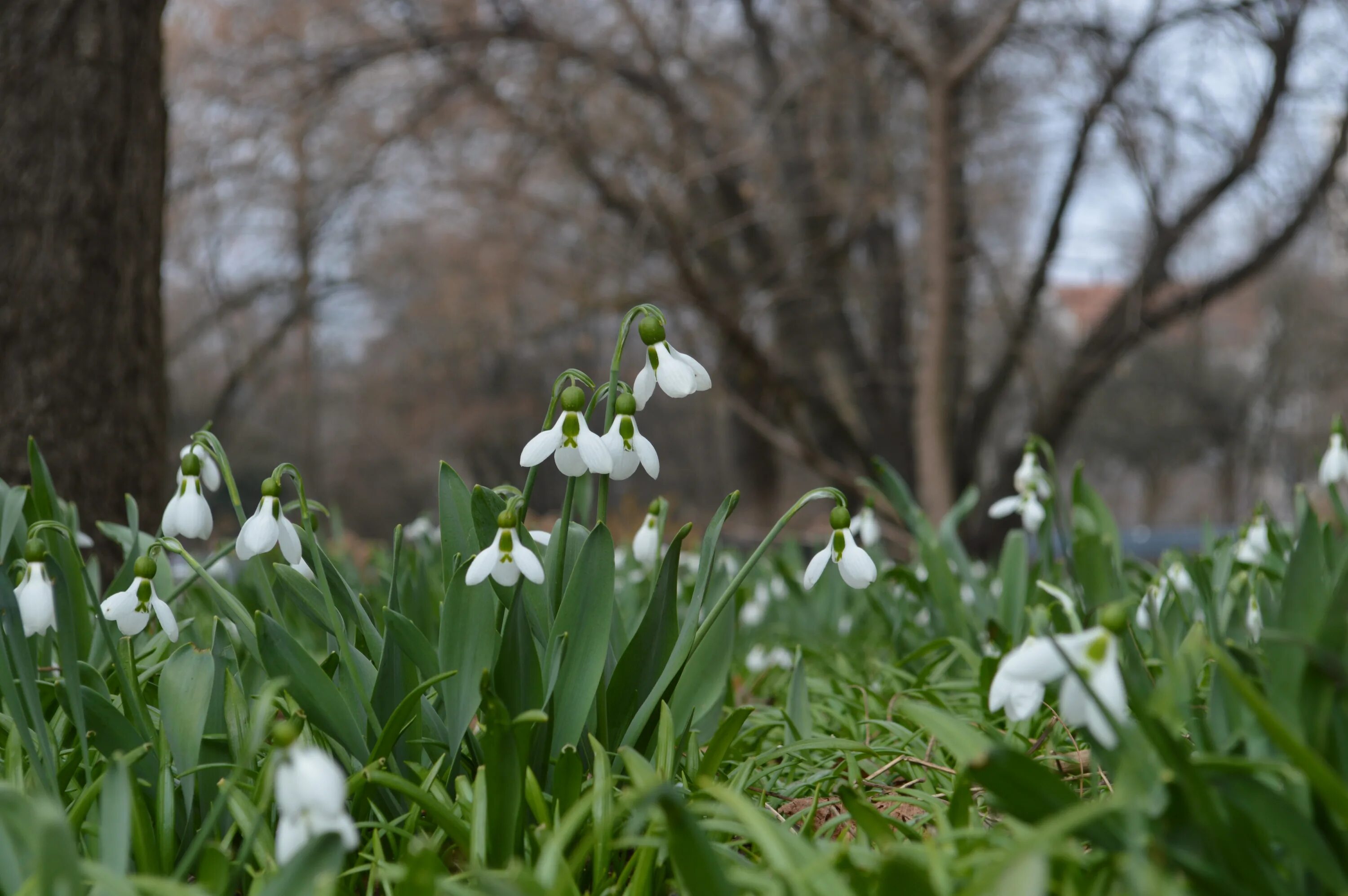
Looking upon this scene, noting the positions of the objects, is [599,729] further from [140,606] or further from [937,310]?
[937,310]

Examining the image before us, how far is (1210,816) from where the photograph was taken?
990 mm

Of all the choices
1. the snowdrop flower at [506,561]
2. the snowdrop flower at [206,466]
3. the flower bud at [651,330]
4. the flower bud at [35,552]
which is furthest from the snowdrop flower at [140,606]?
the flower bud at [651,330]

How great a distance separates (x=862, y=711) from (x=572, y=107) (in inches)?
220

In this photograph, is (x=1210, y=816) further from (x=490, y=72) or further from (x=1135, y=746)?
(x=490, y=72)

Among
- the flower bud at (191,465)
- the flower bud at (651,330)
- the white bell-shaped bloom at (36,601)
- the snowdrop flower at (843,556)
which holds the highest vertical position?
the flower bud at (651,330)

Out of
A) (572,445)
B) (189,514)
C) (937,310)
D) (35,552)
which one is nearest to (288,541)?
(189,514)

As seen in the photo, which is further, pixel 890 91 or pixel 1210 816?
pixel 890 91

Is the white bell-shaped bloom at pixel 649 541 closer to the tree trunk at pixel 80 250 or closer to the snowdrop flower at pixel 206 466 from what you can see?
the snowdrop flower at pixel 206 466

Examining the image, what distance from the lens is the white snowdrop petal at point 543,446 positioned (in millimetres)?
1329

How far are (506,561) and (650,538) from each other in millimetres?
803

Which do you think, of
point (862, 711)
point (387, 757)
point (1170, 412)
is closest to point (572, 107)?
point (862, 711)

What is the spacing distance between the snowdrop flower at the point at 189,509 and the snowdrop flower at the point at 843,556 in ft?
2.91

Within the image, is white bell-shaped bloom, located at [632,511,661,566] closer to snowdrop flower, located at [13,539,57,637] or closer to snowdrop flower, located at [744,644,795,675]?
snowdrop flower, located at [13,539,57,637]

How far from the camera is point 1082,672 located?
0.97 meters
